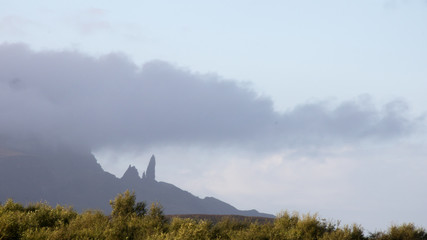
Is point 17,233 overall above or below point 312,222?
below

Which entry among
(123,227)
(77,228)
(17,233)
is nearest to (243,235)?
(123,227)

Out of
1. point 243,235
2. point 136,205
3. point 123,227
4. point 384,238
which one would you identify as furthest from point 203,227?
point 384,238

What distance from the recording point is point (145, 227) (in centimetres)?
2741

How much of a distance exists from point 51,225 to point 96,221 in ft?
9.59

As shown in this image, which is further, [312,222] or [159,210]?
[159,210]

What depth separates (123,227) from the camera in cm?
2659

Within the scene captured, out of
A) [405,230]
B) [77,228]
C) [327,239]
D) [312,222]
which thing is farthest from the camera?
[405,230]

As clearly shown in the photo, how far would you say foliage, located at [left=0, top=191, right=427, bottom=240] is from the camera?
23.0m

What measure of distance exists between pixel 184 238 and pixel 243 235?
3.82 metres

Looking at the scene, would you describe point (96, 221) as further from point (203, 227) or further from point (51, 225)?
point (203, 227)

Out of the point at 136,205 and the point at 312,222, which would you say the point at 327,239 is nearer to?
the point at 312,222

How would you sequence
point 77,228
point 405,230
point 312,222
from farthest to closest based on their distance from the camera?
1. point 405,230
2. point 312,222
3. point 77,228

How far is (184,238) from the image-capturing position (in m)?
23.3

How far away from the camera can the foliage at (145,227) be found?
2298 centimetres
